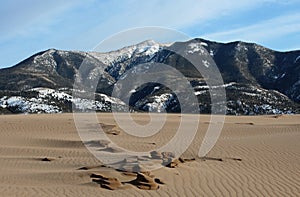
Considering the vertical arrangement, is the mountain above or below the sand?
above

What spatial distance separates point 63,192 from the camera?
32.0ft

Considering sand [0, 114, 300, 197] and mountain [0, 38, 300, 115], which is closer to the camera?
sand [0, 114, 300, 197]

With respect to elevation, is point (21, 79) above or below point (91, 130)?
above

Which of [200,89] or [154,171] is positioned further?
[200,89]

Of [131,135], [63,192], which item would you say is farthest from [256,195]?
[131,135]

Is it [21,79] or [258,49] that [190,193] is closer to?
[21,79]

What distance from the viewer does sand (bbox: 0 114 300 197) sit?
9961 mm

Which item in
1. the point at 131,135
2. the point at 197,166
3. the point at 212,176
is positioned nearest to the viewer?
the point at 212,176

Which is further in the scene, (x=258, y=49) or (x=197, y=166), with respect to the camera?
(x=258, y=49)

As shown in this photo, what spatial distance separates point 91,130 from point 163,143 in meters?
4.71

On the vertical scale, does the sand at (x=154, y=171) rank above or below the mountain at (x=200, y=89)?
below

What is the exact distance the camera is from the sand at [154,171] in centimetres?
996

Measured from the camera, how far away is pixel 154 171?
11383mm

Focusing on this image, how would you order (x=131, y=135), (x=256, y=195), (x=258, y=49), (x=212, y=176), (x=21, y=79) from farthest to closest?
(x=258, y=49) → (x=21, y=79) → (x=131, y=135) → (x=212, y=176) → (x=256, y=195)
